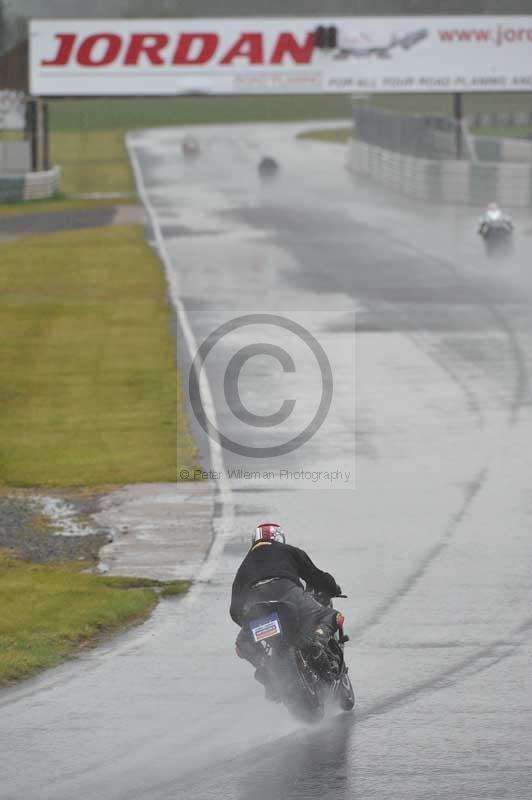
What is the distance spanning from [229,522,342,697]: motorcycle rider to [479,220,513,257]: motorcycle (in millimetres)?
32712

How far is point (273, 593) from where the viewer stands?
34.8 ft

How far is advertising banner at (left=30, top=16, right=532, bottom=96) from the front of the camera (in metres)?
59.0

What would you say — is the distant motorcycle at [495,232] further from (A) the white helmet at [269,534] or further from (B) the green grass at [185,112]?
(B) the green grass at [185,112]

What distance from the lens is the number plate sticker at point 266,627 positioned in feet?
34.3

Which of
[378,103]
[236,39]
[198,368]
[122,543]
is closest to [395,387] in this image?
[198,368]

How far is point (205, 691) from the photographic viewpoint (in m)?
11.4

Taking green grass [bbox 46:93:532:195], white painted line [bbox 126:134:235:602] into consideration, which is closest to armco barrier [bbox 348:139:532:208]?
white painted line [bbox 126:134:235:602]

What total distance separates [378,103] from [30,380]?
102666 millimetres

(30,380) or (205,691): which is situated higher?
(205,691)

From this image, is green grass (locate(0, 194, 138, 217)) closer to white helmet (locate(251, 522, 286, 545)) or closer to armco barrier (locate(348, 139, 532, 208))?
armco barrier (locate(348, 139, 532, 208))

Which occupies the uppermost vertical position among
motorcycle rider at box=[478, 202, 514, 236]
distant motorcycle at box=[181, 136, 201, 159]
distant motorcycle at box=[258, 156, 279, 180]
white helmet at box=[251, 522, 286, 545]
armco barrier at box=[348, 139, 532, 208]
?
white helmet at box=[251, 522, 286, 545]

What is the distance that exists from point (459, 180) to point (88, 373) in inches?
1391

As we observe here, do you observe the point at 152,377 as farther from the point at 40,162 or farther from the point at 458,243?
the point at 40,162

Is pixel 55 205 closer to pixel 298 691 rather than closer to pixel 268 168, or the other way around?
pixel 268 168
